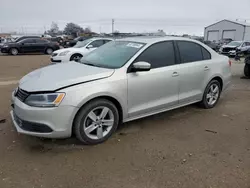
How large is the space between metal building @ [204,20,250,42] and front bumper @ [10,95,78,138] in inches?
1984

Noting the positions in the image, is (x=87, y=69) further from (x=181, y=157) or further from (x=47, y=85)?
(x=181, y=157)

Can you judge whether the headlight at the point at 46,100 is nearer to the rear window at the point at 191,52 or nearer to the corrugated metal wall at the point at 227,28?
the rear window at the point at 191,52

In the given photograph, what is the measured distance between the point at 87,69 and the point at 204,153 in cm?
210

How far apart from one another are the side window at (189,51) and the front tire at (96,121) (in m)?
1.80

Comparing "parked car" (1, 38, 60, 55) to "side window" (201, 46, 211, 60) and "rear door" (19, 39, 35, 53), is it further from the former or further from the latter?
"side window" (201, 46, 211, 60)

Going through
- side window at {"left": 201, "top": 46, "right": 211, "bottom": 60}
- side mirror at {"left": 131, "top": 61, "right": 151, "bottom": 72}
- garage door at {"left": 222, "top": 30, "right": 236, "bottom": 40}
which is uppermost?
garage door at {"left": 222, "top": 30, "right": 236, "bottom": 40}

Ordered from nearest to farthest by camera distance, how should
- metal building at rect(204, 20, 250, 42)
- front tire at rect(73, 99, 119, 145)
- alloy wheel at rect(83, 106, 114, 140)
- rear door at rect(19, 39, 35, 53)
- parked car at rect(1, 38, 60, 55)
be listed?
front tire at rect(73, 99, 119, 145) < alloy wheel at rect(83, 106, 114, 140) < parked car at rect(1, 38, 60, 55) < rear door at rect(19, 39, 35, 53) < metal building at rect(204, 20, 250, 42)

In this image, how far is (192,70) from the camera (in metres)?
4.73

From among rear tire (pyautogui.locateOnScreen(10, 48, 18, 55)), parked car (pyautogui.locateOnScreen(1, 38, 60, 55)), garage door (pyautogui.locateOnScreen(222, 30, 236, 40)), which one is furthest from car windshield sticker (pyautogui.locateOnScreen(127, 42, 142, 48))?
garage door (pyautogui.locateOnScreen(222, 30, 236, 40))

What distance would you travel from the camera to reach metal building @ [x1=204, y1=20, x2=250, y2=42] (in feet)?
156

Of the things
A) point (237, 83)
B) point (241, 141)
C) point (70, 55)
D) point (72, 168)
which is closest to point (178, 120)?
point (241, 141)

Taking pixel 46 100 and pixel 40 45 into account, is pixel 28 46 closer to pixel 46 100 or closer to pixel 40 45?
pixel 40 45

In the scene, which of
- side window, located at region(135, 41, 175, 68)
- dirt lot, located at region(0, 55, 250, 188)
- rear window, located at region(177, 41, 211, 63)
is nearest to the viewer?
dirt lot, located at region(0, 55, 250, 188)

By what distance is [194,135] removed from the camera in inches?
160
